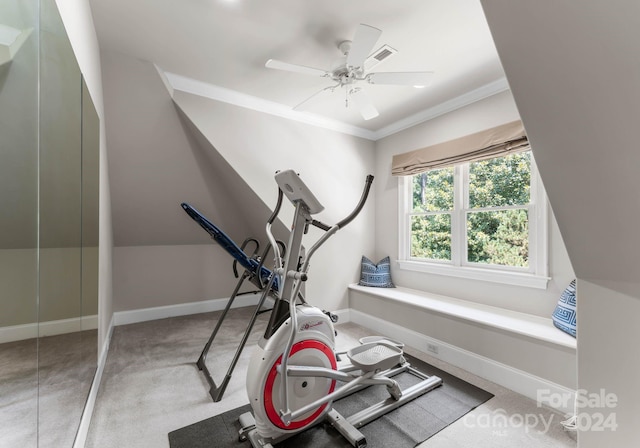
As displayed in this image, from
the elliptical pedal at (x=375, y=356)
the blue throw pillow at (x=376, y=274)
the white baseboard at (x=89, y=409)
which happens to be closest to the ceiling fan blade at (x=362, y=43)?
the elliptical pedal at (x=375, y=356)

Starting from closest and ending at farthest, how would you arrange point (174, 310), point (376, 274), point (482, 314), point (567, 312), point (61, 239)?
1. point (61, 239)
2. point (567, 312)
3. point (482, 314)
4. point (376, 274)
5. point (174, 310)

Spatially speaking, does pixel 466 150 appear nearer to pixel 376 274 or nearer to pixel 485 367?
pixel 376 274

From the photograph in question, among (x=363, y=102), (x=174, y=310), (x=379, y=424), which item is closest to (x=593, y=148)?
(x=363, y=102)

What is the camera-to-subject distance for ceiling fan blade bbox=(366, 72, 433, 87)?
1.97 m

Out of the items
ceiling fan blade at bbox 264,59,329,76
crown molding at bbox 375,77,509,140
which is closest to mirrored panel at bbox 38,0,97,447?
ceiling fan blade at bbox 264,59,329,76

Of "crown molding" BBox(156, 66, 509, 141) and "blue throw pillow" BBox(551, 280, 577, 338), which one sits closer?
"blue throw pillow" BBox(551, 280, 577, 338)

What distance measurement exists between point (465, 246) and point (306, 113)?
243 centimetres

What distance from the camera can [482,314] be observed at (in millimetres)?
2562

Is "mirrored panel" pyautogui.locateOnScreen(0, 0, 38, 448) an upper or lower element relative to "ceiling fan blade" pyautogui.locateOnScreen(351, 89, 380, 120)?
lower

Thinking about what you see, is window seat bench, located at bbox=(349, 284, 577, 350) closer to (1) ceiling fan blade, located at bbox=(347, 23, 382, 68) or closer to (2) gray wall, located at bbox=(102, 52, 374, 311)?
(2) gray wall, located at bbox=(102, 52, 374, 311)

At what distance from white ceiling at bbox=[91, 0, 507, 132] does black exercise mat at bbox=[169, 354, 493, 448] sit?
2.46m

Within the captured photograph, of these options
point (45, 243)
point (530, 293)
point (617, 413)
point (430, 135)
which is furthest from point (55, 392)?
point (430, 135)

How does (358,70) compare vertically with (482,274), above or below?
above

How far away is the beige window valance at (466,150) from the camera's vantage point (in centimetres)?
259
